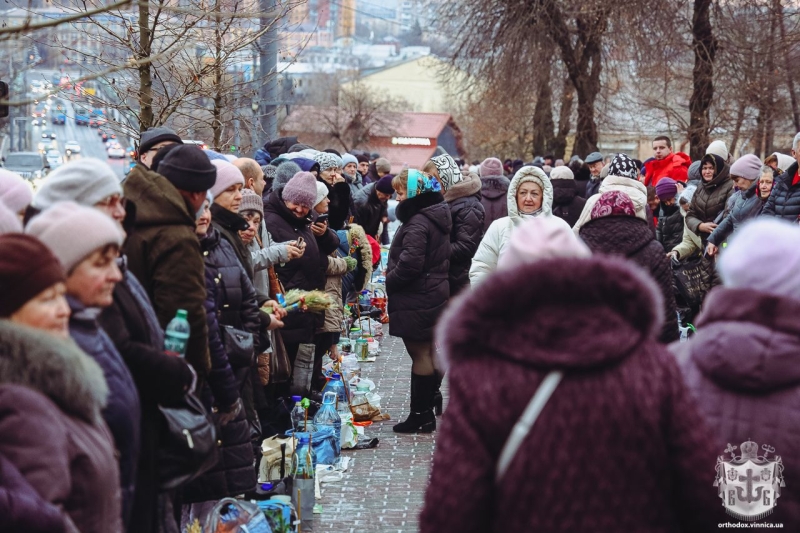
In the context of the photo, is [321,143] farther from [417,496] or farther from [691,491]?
[691,491]

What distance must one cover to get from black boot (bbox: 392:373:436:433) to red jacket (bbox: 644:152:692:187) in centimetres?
837

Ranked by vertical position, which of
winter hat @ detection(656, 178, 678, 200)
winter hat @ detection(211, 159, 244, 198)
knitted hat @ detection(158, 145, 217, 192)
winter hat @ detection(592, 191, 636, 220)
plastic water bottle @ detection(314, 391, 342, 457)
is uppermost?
knitted hat @ detection(158, 145, 217, 192)

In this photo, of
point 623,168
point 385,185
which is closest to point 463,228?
point 623,168

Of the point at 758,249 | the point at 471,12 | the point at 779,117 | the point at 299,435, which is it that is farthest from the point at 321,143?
the point at 758,249

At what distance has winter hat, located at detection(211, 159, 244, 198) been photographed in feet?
20.8

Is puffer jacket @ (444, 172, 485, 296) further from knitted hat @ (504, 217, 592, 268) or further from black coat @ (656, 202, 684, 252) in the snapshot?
knitted hat @ (504, 217, 592, 268)

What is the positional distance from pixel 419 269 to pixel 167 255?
4.15 meters

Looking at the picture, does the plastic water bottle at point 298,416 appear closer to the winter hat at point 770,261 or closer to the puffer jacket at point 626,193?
the puffer jacket at point 626,193

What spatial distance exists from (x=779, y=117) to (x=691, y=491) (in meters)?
19.1

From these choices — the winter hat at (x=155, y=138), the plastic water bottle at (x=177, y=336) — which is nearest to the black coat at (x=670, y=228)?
the winter hat at (x=155, y=138)

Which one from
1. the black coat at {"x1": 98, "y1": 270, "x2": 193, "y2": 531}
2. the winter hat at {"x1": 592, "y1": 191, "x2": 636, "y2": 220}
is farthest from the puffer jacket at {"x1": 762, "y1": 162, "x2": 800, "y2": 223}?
the black coat at {"x1": 98, "y1": 270, "x2": 193, "y2": 531}

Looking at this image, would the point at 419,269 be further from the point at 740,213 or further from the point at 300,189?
the point at 740,213

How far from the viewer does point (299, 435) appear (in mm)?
7773

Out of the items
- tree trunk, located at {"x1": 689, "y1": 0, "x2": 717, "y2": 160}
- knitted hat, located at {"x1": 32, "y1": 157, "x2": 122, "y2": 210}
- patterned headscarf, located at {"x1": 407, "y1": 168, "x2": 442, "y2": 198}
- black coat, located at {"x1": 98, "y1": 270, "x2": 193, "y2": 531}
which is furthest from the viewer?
tree trunk, located at {"x1": 689, "y1": 0, "x2": 717, "y2": 160}
